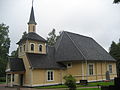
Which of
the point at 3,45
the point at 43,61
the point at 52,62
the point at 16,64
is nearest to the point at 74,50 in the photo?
the point at 52,62

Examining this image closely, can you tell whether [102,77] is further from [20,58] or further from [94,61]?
[20,58]

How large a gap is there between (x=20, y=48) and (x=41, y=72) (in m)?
6.56

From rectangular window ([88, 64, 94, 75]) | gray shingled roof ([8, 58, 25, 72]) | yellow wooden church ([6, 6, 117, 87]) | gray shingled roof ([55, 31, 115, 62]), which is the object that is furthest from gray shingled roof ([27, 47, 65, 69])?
rectangular window ([88, 64, 94, 75])

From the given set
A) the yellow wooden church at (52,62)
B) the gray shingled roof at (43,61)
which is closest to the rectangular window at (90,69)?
the yellow wooden church at (52,62)

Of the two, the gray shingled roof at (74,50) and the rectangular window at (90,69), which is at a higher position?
the gray shingled roof at (74,50)

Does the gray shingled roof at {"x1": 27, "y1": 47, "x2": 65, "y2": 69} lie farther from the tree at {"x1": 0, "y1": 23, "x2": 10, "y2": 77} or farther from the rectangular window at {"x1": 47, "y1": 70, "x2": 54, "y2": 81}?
the tree at {"x1": 0, "y1": 23, "x2": 10, "y2": 77}

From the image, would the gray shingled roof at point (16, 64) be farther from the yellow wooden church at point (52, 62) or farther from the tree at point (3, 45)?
the tree at point (3, 45)

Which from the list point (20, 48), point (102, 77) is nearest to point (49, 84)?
point (20, 48)

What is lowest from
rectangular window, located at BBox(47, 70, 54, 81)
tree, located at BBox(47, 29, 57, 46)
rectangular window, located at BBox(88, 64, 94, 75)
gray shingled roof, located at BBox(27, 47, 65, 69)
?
rectangular window, located at BBox(47, 70, 54, 81)

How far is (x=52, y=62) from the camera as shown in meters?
28.6

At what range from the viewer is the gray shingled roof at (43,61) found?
25.9 m

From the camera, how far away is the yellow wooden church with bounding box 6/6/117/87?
26062 mm

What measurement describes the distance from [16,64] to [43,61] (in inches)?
Answer: 167

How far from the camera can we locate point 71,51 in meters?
29.8
